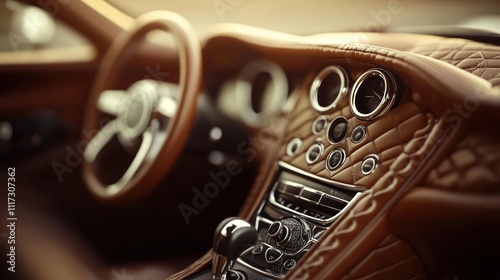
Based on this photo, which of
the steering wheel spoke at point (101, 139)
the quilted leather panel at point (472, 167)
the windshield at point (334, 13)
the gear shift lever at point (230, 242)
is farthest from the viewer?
the steering wheel spoke at point (101, 139)

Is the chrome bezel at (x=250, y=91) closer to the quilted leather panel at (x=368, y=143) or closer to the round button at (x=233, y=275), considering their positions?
the quilted leather panel at (x=368, y=143)

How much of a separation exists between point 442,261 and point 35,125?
1089 millimetres

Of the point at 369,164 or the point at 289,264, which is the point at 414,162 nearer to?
the point at 369,164

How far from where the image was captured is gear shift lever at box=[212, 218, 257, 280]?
0.77 meters

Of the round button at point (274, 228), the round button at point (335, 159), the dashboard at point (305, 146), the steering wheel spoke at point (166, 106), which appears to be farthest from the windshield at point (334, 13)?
the round button at point (274, 228)

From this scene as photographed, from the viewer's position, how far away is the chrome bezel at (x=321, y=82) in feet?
2.90

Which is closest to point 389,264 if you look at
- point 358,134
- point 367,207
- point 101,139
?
point 367,207

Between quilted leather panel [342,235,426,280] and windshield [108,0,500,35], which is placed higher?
windshield [108,0,500,35]

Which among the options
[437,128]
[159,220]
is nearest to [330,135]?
[437,128]

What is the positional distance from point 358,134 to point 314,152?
0.30 feet

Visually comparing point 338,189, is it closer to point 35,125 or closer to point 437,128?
point 437,128

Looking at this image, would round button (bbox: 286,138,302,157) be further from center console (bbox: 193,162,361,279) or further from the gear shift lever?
the gear shift lever

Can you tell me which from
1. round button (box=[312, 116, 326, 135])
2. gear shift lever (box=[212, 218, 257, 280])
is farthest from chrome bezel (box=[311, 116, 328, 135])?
gear shift lever (box=[212, 218, 257, 280])

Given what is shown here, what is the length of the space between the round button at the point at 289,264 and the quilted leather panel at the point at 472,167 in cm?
23
